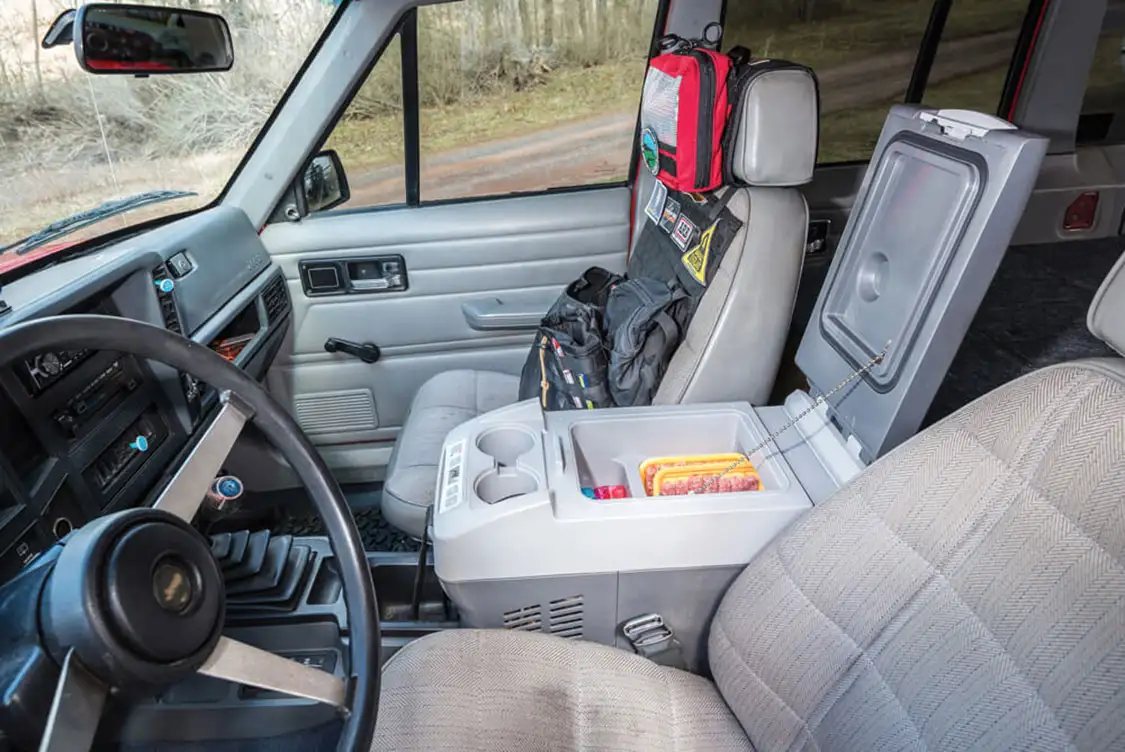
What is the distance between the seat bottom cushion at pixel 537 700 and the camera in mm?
1004

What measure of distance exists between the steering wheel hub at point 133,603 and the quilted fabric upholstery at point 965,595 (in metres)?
0.73

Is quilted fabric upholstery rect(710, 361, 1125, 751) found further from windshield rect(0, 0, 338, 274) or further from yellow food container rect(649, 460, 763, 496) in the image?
windshield rect(0, 0, 338, 274)

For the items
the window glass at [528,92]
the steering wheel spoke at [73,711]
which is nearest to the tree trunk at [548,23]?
the window glass at [528,92]

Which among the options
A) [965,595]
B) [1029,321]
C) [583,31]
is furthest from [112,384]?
[1029,321]

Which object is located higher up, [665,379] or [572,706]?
[665,379]

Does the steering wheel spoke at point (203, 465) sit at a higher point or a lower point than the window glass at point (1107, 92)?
lower

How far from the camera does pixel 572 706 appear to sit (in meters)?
1.06

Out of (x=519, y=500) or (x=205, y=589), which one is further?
(x=519, y=500)

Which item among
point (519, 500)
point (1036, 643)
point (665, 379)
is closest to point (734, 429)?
point (665, 379)

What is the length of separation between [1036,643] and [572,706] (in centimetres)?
61

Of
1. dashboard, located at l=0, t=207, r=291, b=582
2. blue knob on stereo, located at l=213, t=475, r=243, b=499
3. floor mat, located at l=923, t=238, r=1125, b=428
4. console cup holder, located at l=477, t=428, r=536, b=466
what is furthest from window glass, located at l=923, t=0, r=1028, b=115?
blue knob on stereo, located at l=213, t=475, r=243, b=499

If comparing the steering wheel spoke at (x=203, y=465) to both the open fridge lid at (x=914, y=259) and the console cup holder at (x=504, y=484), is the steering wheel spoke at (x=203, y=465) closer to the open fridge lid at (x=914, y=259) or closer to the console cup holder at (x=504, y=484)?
the console cup holder at (x=504, y=484)

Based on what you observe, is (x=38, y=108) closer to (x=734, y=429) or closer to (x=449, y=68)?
(x=449, y=68)

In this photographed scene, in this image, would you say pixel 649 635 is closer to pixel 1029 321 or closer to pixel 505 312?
pixel 505 312
